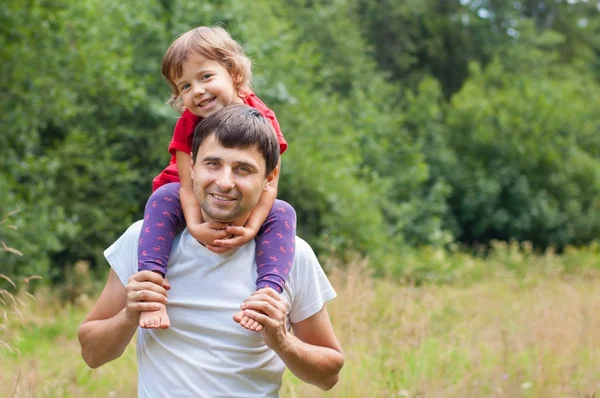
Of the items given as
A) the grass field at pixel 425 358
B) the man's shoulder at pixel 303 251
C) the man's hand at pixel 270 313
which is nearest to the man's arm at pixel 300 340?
the man's hand at pixel 270 313

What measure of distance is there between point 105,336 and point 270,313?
0.50m

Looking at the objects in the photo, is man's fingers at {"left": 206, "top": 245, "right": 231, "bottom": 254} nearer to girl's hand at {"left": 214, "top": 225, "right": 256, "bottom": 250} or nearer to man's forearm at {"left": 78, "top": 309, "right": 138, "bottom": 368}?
girl's hand at {"left": 214, "top": 225, "right": 256, "bottom": 250}

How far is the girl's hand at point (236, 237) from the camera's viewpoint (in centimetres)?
226

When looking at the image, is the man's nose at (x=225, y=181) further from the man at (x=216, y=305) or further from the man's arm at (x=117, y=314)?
the man's arm at (x=117, y=314)

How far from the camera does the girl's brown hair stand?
2711 mm

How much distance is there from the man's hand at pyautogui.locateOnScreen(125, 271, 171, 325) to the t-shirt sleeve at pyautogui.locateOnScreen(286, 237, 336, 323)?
370mm

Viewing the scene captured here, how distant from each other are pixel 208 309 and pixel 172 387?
9.0 inches

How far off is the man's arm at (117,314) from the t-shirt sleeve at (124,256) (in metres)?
0.03

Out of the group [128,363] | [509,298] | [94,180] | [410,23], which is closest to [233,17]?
[94,180]

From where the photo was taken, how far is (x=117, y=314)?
2355 mm

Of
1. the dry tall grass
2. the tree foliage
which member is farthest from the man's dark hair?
the dry tall grass

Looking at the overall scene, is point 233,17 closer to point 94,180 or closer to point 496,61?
point 94,180

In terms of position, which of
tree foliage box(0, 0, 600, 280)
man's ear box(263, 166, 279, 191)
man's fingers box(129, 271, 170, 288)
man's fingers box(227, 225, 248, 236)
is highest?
man's ear box(263, 166, 279, 191)

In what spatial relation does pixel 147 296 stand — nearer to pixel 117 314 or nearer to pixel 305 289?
pixel 117 314
